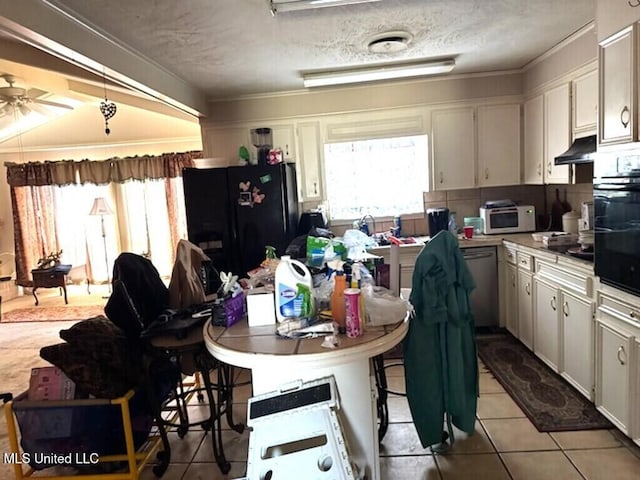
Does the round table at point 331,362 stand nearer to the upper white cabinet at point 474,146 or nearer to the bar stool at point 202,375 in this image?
the bar stool at point 202,375

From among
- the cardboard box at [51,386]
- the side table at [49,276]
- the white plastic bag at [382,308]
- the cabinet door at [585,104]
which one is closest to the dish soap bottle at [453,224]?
the cabinet door at [585,104]

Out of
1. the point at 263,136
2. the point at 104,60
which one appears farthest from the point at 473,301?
the point at 104,60

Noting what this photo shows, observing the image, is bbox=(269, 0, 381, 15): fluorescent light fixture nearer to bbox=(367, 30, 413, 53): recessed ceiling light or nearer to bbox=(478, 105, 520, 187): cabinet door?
bbox=(367, 30, 413, 53): recessed ceiling light

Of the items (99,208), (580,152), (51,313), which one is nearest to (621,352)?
(580,152)

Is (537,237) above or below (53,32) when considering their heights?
below

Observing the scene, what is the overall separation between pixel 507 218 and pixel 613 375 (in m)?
1.97

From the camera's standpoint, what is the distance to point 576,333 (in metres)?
2.70

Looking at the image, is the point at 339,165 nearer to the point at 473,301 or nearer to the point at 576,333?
the point at 473,301

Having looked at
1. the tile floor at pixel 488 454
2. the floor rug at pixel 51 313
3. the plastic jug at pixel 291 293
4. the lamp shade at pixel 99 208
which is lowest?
the tile floor at pixel 488 454

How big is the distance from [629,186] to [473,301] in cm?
204

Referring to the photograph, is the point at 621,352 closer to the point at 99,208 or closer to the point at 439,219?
the point at 439,219

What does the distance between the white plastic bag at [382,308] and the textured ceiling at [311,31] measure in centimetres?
165

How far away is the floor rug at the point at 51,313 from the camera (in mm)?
5723

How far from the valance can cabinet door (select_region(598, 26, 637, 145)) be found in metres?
5.43
